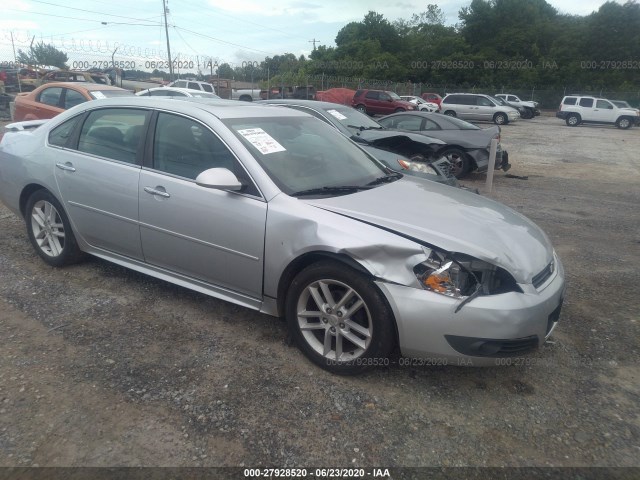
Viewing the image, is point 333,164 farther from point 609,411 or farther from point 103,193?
point 609,411

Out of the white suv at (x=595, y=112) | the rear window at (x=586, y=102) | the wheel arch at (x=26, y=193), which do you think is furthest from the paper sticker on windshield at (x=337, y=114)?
the rear window at (x=586, y=102)

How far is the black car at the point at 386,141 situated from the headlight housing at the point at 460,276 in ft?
13.6

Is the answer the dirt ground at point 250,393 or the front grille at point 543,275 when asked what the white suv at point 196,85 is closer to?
the dirt ground at point 250,393

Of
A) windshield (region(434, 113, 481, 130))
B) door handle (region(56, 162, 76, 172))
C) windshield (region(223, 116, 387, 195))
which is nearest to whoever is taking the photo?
windshield (region(223, 116, 387, 195))

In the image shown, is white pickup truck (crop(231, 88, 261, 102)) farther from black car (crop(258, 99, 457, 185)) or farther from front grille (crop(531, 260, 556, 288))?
front grille (crop(531, 260, 556, 288))

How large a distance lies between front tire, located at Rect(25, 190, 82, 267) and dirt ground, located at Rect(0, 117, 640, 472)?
0.17 meters

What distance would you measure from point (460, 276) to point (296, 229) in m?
1.00

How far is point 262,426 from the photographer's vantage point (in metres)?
2.58

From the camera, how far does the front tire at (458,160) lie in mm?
10031

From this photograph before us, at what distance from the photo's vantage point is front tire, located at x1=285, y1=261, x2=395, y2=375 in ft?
9.24

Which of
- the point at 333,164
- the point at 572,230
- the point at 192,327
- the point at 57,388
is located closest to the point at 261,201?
the point at 333,164

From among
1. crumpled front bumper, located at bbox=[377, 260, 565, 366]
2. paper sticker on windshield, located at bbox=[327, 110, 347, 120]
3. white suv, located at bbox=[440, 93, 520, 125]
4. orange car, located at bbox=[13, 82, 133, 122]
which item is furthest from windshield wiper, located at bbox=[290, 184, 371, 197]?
white suv, located at bbox=[440, 93, 520, 125]

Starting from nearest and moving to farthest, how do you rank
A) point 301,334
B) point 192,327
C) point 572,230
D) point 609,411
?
1. point 609,411
2. point 301,334
3. point 192,327
4. point 572,230

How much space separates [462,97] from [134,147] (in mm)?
28405
